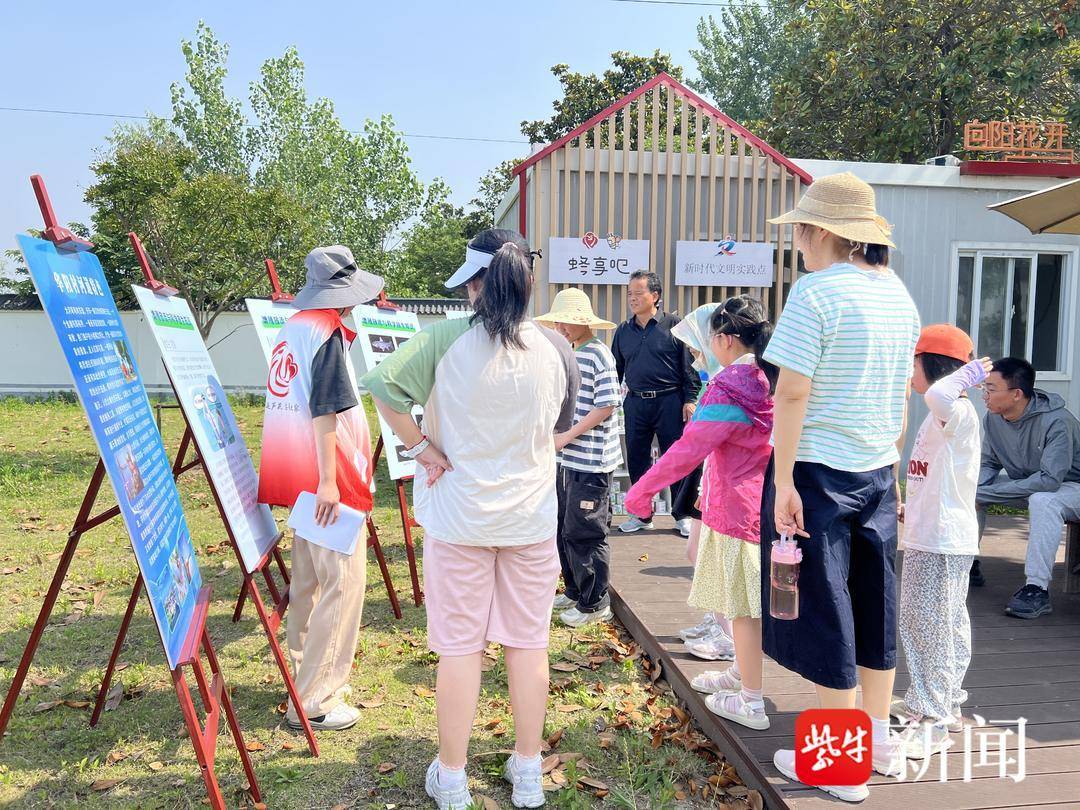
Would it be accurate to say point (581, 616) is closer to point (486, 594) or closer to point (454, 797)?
point (454, 797)

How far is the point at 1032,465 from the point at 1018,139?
214 inches

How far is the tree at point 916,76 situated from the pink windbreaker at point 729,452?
13638 mm

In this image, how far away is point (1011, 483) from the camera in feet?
16.0

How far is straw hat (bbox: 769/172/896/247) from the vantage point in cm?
252

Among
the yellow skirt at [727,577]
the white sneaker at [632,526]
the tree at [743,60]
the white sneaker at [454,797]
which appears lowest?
the white sneaker at [632,526]

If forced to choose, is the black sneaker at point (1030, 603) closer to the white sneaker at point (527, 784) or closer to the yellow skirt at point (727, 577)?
the yellow skirt at point (727, 577)

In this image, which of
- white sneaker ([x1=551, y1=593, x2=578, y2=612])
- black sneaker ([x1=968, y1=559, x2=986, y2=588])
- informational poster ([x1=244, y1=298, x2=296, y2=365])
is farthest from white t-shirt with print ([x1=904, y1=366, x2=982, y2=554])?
informational poster ([x1=244, y1=298, x2=296, y2=365])

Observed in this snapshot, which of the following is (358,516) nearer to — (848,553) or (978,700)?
(848,553)

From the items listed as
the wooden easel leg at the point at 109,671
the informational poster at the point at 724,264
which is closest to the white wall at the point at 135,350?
the informational poster at the point at 724,264

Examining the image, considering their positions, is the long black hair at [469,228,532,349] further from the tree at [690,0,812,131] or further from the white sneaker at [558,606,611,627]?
the tree at [690,0,812,131]

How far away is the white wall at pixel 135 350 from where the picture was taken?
69.8ft

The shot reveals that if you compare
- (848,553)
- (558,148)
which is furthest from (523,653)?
(558,148)

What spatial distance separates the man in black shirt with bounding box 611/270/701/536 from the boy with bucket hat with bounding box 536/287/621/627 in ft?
4.68

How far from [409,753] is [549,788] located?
0.63 meters
